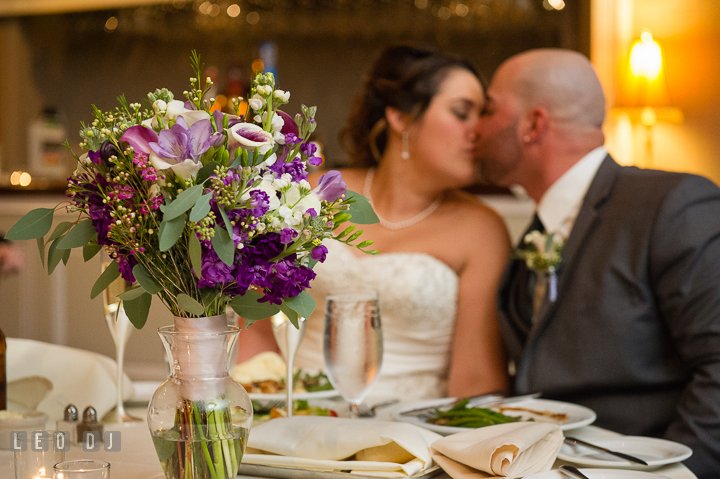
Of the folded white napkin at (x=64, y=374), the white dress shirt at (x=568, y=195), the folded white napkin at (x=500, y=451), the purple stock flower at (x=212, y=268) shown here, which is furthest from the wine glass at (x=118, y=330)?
the white dress shirt at (x=568, y=195)

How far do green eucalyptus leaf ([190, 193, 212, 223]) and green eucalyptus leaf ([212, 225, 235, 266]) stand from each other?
0.07ft

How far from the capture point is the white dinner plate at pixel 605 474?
0.71m

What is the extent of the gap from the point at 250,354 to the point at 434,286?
1.71 feet

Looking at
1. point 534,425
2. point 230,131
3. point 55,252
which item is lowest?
point 534,425

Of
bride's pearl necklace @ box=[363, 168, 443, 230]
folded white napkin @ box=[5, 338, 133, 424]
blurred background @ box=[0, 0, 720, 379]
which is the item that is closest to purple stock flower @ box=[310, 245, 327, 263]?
folded white napkin @ box=[5, 338, 133, 424]

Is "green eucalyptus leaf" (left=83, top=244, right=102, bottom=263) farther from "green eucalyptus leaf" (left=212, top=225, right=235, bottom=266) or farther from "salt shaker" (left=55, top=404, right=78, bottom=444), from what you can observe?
"salt shaker" (left=55, top=404, right=78, bottom=444)

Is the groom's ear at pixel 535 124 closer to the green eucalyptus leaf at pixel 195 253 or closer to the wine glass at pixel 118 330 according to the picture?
the wine glass at pixel 118 330

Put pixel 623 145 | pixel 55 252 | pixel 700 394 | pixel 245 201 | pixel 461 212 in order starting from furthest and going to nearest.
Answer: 1. pixel 623 145
2. pixel 461 212
3. pixel 700 394
4. pixel 55 252
5. pixel 245 201

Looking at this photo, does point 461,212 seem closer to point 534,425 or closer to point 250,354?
point 250,354

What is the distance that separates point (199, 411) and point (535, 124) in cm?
136

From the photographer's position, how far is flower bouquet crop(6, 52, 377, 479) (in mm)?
610

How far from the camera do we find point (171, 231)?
60 cm

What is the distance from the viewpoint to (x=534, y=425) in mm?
784

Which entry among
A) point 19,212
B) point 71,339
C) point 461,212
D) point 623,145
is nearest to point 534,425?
point 461,212
